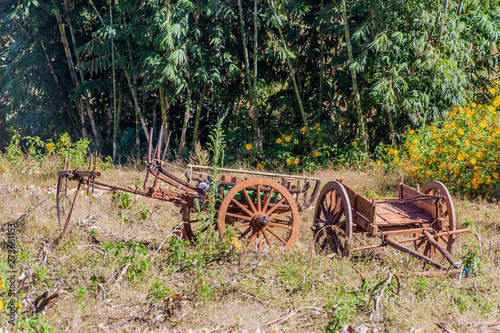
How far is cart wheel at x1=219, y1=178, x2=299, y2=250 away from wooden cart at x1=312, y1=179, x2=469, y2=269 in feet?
1.12

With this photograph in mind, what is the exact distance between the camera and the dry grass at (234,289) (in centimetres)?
304

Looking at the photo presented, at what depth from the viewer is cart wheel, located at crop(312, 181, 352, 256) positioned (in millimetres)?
4039

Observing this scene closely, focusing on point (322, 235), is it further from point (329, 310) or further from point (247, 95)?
point (247, 95)

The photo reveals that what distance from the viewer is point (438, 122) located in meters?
7.75

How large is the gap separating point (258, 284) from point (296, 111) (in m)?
5.75

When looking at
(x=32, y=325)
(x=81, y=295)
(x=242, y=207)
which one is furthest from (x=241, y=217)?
(x=32, y=325)

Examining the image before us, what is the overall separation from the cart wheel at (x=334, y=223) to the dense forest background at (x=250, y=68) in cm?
338

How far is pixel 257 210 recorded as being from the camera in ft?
→ 14.5

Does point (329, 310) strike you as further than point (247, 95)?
No

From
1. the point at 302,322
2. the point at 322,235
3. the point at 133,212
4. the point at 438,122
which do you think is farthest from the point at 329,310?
the point at 438,122

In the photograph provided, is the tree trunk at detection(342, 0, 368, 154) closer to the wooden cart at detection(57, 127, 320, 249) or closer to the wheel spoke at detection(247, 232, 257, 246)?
the wooden cart at detection(57, 127, 320, 249)

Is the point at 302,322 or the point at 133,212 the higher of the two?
the point at 133,212

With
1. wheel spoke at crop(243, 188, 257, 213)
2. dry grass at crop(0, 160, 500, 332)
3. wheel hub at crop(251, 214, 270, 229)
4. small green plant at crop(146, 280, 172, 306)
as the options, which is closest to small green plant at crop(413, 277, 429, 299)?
dry grass at crop(0, 160, 500, 332)

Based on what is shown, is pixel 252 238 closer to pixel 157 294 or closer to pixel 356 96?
pixel 157 294
